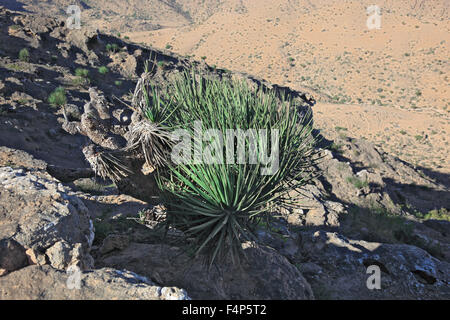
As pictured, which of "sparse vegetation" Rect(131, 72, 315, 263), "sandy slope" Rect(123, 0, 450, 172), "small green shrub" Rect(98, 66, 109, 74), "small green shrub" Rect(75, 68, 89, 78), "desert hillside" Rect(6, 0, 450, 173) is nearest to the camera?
"sparse vegetation" Rect(131, 72, 315, 263)

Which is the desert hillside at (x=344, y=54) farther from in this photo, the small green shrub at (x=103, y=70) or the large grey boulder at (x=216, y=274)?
the large grey boulder at (x=216, y=274)

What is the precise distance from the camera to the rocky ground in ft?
8.73

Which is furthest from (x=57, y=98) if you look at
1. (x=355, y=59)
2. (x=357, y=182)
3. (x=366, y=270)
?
(x=355, y=59)

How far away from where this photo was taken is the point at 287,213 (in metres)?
8.39

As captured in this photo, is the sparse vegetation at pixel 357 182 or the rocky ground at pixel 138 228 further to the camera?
the sparse vegetation at pixel 357 182

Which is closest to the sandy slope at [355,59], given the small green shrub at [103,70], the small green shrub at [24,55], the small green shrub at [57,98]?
the small green shrub at [103,70]

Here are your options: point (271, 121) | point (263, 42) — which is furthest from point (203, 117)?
point (263, 42)

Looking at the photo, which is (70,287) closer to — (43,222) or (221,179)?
(43,222)

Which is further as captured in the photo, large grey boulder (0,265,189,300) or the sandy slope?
the sandy slope

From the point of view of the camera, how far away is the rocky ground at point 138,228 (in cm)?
266

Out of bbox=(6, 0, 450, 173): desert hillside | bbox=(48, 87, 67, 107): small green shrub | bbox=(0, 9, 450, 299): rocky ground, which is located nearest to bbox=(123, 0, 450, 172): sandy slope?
bbox=(6, 0, 450, 173): desert hillside

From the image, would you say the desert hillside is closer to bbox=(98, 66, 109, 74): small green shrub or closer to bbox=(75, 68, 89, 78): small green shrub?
bbox=(98, 66, 109, 74): small green shrub

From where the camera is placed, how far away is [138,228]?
529 centimetres

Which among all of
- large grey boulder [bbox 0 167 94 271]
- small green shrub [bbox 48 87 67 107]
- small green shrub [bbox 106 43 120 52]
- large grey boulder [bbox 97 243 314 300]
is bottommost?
large grey boulder [bbox 97 243 314 300]
